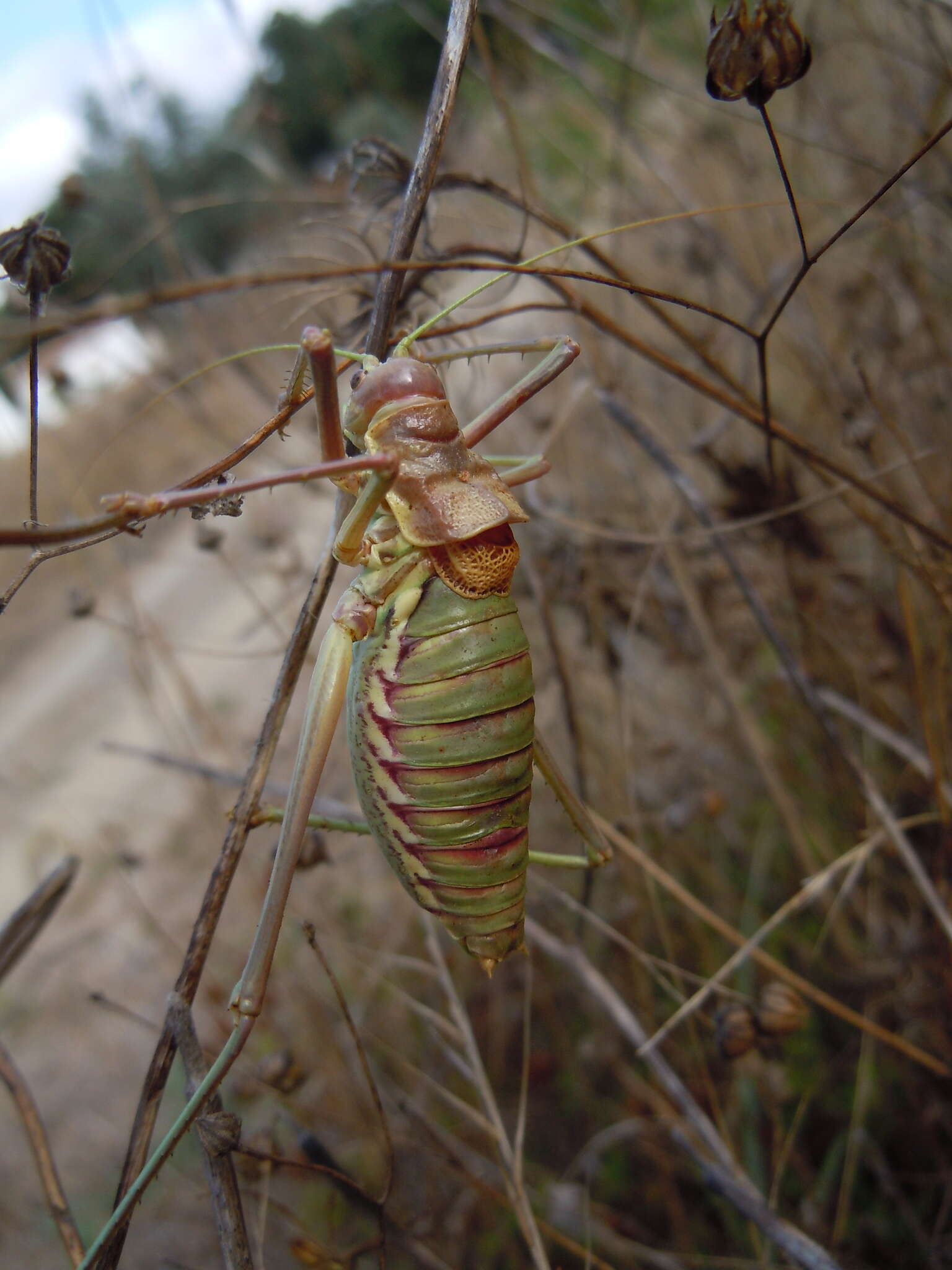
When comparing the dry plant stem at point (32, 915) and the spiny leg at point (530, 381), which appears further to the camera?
the dry plant stem at point (32, 915)

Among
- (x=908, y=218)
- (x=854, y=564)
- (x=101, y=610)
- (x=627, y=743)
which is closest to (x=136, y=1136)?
(x=627, y=743)

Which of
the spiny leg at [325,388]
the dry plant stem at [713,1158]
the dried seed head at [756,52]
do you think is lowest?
the dry plant stem at [713,1158]

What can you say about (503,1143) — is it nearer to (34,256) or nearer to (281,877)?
(281,877)

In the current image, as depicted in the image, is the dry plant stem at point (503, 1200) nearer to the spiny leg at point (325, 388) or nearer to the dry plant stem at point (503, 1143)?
the dry plant stem at point (503, 1143)

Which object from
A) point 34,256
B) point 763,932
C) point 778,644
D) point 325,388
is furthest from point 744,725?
point 34,256

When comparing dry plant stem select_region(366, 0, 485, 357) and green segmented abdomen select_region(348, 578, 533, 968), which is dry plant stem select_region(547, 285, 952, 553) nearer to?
dry plant stem select_region(366, 0, 485, 357)

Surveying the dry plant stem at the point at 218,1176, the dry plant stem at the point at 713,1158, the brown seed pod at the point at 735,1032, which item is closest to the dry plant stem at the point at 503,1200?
the dry plant stem at the point at 713,1158

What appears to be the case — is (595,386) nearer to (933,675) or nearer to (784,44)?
(784,44)
